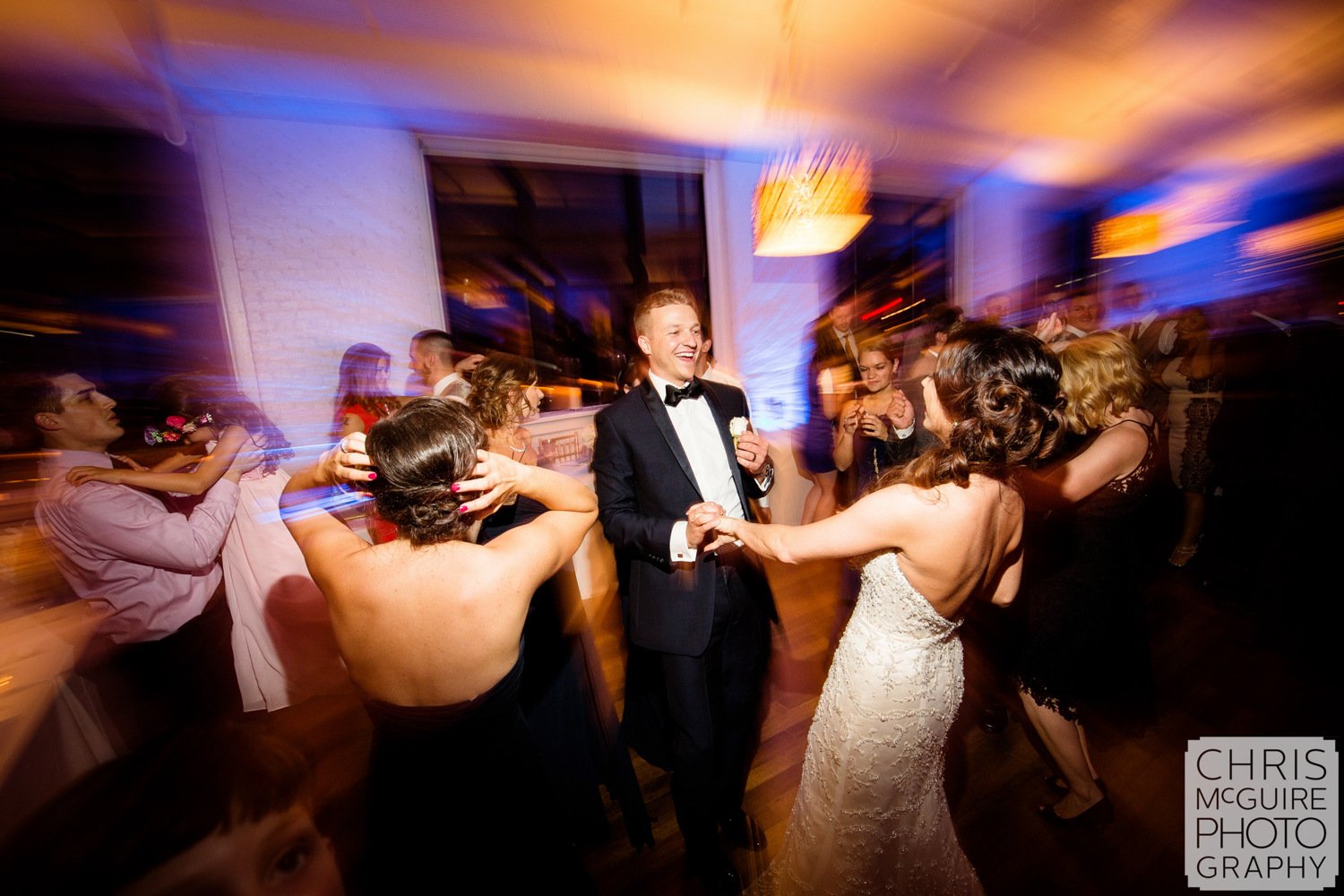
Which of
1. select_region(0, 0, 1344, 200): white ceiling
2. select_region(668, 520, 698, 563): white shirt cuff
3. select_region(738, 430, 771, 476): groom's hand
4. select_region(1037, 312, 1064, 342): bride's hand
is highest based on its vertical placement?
select_region(0, 0, 1344, 200): white ceiling

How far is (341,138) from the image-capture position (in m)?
3.22

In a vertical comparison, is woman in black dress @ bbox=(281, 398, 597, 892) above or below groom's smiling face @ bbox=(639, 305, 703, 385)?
below

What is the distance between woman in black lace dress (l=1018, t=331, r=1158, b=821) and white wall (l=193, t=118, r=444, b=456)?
3.91m

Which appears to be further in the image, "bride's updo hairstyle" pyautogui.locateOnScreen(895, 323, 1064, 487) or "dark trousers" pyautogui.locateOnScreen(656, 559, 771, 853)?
"dark trousers" pyautogui.locateOnScreen(656, 559, 771, 853)

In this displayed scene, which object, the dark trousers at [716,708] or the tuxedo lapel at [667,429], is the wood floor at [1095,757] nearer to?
the dark trousers at [716,708]

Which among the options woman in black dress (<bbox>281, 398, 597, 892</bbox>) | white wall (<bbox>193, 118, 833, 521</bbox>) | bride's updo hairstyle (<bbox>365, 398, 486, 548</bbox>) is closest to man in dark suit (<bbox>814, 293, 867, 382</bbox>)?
white wall (<bbox>193, 118, 833, 521</bbox>)

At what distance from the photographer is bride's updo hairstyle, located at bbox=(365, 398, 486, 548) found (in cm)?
114

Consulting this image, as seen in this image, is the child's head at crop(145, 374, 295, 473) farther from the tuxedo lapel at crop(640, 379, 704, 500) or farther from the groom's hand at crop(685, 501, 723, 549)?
the groom's hand at crop(685, 501, 723, 549)

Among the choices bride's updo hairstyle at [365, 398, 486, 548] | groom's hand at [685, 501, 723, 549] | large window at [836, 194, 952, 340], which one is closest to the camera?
bride's updo hairstyle at [365, 398, 486, 548]

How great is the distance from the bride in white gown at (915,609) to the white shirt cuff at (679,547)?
0.12 meters

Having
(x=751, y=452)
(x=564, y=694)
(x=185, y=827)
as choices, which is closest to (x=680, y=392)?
(x=751, y=452)

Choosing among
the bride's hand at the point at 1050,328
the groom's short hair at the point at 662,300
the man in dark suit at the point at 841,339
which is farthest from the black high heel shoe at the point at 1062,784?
the bride's hand at the point at 1050,328

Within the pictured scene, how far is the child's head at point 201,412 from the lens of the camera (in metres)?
2.45

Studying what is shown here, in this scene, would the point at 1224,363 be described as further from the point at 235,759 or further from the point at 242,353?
the point at 242,353
